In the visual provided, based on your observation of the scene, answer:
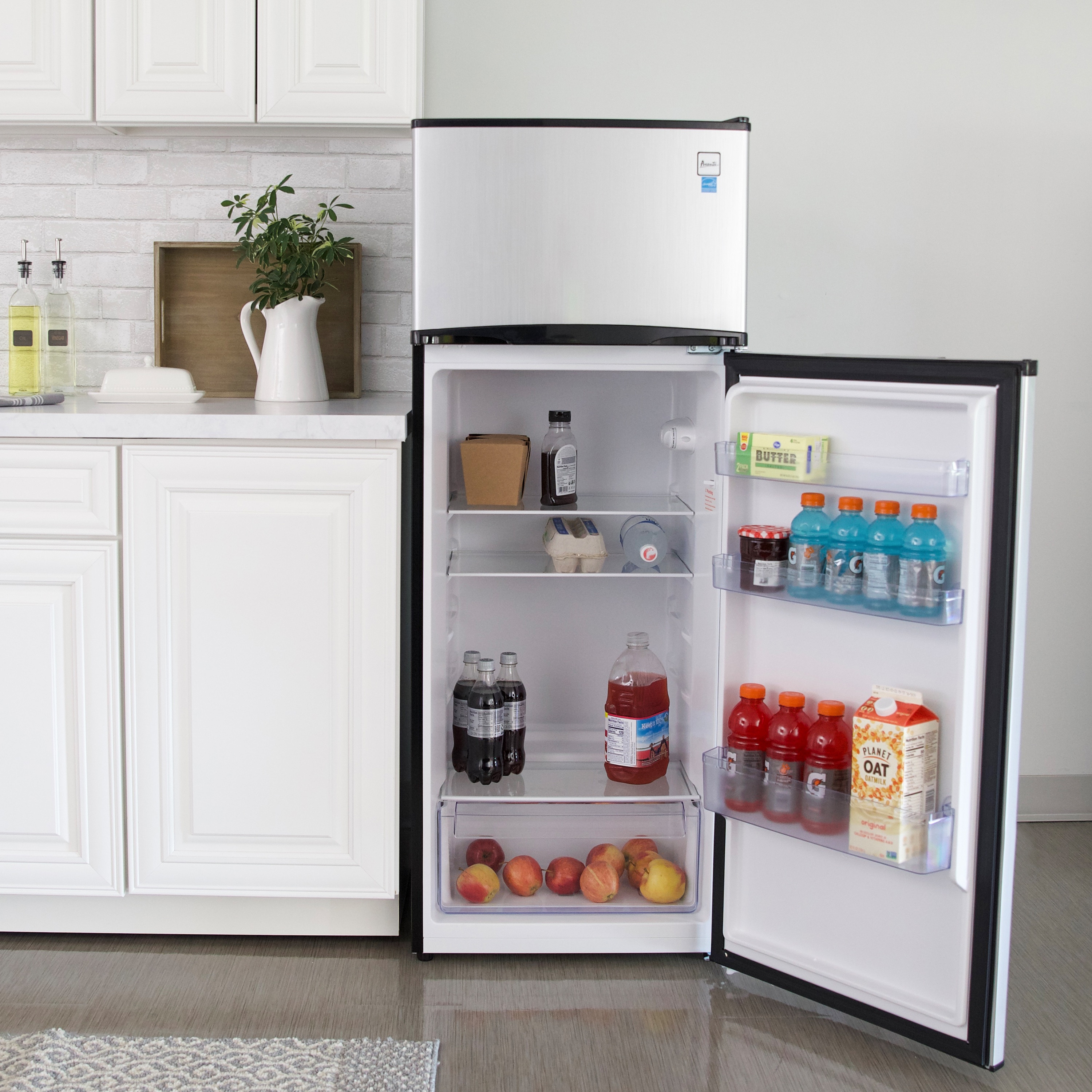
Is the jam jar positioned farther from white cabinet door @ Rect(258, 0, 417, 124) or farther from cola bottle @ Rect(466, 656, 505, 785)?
white cabinet door @ Rect(258, 0, 417, 124)

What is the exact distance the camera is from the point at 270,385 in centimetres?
222

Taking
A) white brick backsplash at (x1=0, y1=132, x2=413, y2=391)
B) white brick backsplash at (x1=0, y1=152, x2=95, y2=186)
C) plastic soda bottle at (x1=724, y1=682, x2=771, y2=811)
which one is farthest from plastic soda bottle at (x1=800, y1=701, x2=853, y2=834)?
white brick backsplash at (x1=0, y1=152, x2=95, y2=186)

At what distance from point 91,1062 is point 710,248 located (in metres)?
1.64

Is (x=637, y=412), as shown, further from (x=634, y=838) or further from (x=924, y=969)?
(x=924, y=969)

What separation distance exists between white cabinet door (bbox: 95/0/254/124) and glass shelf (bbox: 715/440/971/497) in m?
1.18

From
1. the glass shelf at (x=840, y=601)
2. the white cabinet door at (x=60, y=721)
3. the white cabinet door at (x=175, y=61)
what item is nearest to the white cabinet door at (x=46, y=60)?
the white cabinet door at (x=175, y=61)

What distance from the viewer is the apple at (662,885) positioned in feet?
6.74

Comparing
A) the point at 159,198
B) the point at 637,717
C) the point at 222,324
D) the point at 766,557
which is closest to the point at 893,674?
the point at 766,557

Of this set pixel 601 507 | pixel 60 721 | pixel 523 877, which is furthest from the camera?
pixel 601 507

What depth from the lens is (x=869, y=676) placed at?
178 cm

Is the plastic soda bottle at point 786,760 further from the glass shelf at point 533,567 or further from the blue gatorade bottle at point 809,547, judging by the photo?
the glass shelf at point 533,567

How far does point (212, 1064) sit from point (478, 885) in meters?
0.56

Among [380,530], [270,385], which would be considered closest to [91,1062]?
[380,530]

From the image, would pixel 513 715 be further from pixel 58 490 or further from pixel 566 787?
pixel 58 490
